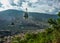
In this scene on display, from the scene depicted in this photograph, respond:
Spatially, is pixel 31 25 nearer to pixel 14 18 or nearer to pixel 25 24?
pixel 25 24

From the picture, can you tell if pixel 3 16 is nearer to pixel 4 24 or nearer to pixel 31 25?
pixel 4 24

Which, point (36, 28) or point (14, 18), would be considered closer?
point (36, 28)

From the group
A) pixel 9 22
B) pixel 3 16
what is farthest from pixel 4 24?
pixel 3 16

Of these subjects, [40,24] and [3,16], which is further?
[3,16]

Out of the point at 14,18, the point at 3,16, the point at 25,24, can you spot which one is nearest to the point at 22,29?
the point at 25,24

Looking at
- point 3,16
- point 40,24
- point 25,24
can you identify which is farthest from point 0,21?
point 40,24

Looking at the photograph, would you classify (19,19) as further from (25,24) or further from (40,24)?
(40,24)

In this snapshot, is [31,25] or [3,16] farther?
[3,16]
